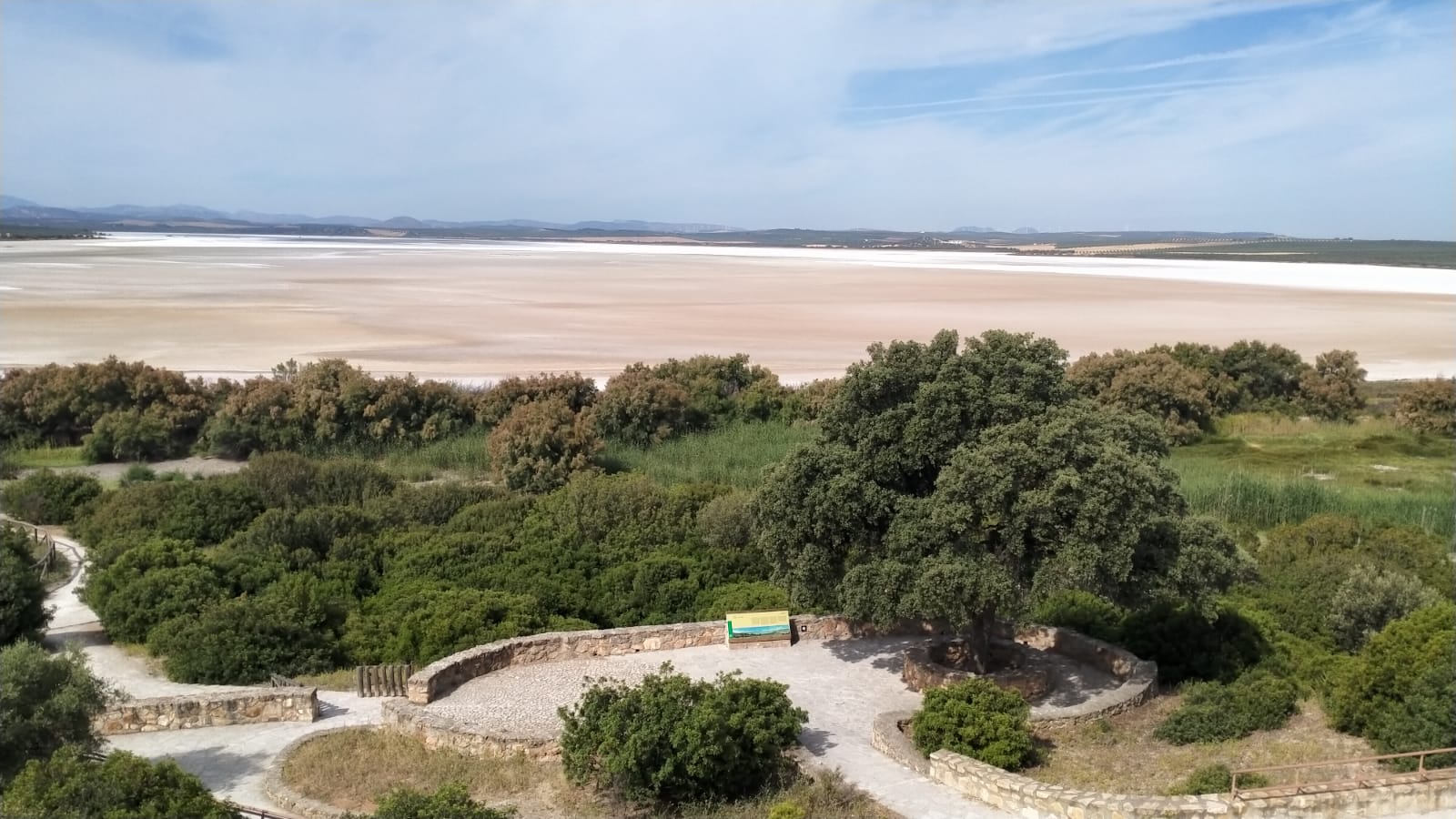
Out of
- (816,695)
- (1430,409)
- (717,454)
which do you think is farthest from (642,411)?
(1430,409)

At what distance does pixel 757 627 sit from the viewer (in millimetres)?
16609

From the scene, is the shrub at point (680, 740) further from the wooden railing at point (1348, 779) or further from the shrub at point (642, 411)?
the shrub at point (642, 411)

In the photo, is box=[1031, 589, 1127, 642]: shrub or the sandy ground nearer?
box=[1031, 589, 1127, 642]: shrub

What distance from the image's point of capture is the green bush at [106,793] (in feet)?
31.4

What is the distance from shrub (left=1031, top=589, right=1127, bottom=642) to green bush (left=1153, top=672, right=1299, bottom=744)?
2.78 metres

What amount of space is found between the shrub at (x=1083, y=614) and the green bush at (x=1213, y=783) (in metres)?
5.40

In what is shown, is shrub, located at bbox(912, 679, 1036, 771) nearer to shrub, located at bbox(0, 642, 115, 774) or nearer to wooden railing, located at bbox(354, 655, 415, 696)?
wooden railing, located at bbox(354, 655, 415, 696)

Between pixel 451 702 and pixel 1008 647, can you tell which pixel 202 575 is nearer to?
pixel 451 702

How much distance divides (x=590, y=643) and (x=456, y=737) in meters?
3.53

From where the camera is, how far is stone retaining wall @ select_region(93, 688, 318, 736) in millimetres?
13898

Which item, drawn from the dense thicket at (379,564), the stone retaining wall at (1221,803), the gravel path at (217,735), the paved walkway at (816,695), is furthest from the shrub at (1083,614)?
the gravel path at (217,735)

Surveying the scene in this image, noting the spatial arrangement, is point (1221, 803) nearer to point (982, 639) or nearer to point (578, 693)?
point (982, 639)

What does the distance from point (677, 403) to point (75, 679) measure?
2517 centimetres

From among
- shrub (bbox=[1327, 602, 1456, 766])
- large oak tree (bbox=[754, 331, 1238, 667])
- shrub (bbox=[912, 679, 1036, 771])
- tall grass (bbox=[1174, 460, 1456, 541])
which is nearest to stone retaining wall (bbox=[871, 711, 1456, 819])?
shrub (bbox=[912, 679, 1036, 771])
